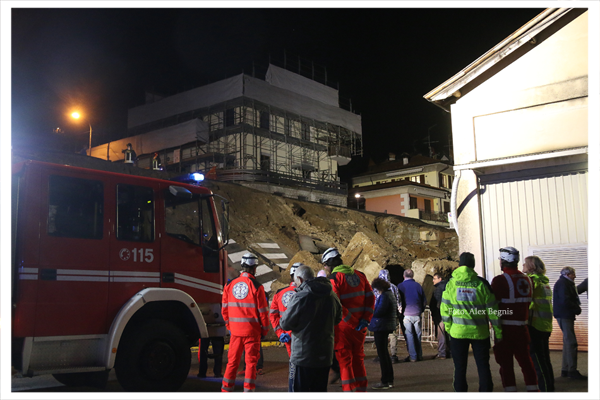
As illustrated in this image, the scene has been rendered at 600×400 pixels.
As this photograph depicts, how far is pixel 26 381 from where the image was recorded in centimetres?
741

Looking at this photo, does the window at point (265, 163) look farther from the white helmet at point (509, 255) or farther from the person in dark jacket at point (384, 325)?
the white helmet at point (509, 255)

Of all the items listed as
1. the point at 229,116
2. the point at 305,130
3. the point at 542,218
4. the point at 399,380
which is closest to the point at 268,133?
the point at 229,116

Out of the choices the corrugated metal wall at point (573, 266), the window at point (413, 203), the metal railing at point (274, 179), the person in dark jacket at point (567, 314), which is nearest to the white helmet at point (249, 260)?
the person in dark jacket at point (567, 314)

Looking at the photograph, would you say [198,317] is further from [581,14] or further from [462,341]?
[581,14]

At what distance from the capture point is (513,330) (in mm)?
5738

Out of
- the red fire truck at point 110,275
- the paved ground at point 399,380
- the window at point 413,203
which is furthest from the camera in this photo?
the window at point 413,203

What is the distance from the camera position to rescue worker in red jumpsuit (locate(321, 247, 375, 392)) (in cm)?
596

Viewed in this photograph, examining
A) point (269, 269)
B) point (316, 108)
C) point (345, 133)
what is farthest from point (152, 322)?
point (345, 133)

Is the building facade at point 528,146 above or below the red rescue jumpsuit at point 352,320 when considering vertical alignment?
above

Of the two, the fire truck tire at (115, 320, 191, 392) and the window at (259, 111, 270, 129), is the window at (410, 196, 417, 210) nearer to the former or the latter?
the window at (259, 111, 270, 129)

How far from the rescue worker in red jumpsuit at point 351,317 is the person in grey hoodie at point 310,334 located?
3.66 ft

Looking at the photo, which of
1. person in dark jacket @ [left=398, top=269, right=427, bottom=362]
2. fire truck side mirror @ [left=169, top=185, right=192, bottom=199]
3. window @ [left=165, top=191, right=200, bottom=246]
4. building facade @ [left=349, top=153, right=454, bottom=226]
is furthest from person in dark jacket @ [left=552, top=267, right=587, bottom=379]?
building facade @ [left=349, top=153, right=454, bottom=226]

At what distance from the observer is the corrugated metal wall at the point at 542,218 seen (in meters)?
9.16

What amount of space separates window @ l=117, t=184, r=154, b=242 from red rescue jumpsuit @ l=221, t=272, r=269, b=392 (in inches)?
59.5
